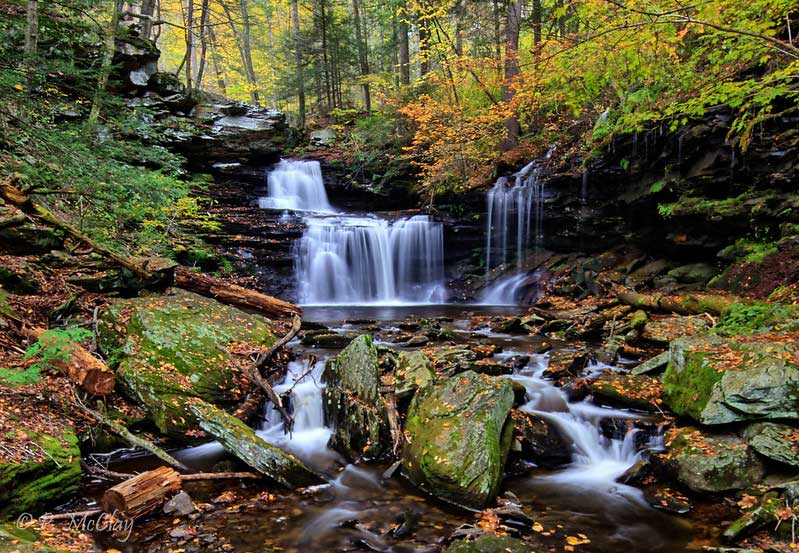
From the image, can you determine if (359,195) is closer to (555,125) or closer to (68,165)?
(555,125)

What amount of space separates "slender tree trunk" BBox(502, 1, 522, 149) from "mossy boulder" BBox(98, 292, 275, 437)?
1144cm

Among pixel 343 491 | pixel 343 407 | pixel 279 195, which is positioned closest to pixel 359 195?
pixel 279 195

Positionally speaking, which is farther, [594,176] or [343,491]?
[594,176]

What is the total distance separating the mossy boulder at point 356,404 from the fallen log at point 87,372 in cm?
249

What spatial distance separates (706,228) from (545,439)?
736 cm

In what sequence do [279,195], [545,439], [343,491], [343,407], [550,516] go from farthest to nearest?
1. [279,195]
2. [343,407]
3. [545,439]
4. [343,491]
5. [550,516]

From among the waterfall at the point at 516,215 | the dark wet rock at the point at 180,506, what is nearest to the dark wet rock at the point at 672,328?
the waterfall at the point at 516,215

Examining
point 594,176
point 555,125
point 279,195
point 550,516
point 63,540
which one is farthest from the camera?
point 279,195

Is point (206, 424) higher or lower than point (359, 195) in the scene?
lower

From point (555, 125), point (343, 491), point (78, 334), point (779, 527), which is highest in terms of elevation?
point (555, 125)

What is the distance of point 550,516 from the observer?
13.1 ft

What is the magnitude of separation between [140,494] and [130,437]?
1017mm

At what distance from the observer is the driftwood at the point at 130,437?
4406 millimetres

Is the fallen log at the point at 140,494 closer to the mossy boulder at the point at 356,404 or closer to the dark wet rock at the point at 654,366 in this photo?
the mossy boulder at the point at 356,404
